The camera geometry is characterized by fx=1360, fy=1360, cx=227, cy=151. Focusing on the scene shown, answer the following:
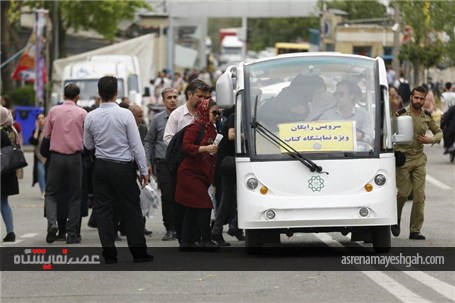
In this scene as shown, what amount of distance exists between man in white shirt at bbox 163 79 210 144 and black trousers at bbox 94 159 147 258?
205 centimetres

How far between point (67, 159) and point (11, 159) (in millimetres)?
734

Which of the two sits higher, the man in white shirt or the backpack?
the man in white shirt

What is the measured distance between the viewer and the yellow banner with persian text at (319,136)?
14.1m

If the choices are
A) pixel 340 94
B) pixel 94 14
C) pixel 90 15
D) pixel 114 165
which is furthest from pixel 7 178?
pixel 90 15

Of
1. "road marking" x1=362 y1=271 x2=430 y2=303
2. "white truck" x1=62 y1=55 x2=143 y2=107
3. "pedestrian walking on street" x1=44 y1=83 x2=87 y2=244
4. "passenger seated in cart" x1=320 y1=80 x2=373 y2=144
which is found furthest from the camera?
"white truck" x1=62 y1=55 x2=143 y2=107

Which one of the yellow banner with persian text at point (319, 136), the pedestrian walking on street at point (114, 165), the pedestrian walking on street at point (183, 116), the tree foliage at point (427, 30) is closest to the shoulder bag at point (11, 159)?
the pedestrian walking on street at point (183, 116)

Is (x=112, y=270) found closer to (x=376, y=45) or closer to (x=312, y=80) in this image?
(x=312, y=80)

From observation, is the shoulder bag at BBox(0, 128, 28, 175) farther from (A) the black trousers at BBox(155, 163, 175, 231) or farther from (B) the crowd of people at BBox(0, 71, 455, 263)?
(A) the black trousers at BBox(155, 163, 175, 231)

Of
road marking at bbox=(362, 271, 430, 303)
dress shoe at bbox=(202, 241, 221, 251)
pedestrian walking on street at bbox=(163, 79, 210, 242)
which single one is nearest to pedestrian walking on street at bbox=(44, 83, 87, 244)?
pedestrian walking on street at bbox=(163, 79, 210, 242)

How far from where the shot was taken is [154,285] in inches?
462

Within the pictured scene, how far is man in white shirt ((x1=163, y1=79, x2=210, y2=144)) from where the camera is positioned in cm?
1531

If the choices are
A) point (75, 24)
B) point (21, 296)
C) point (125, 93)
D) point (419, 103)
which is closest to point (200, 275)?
point (21, 296)

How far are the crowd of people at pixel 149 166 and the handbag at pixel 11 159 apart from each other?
18 centimetres

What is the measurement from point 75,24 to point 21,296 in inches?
1904
